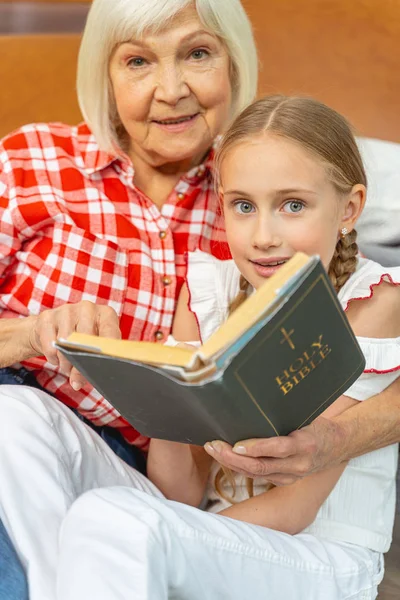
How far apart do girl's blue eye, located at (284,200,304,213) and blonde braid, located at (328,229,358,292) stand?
15cm

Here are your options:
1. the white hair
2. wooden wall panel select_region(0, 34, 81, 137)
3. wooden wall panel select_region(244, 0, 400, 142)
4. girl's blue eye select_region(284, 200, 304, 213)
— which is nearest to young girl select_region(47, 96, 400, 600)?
girl's blue eye select_region(284, 200, 304, 213)

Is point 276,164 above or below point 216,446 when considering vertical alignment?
above

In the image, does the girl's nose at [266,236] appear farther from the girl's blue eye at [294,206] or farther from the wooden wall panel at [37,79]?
the wooden wall panel at [37,79]

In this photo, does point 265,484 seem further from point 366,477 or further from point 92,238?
point 92,238

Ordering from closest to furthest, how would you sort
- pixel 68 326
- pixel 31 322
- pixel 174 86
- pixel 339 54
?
pixel 68 326, pixel 31 322, pixel 174 86, pixel 339 54

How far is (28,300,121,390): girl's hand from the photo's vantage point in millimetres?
1160

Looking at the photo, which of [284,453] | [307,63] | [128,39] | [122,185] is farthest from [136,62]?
Result: [284,453]

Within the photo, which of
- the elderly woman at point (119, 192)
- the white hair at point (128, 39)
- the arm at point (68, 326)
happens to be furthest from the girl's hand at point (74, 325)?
the white hair at point (128, 39)

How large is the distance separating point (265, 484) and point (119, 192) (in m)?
0.58

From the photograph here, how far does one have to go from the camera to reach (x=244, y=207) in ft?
4.10

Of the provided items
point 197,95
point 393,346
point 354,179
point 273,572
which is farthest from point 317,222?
point 273,572

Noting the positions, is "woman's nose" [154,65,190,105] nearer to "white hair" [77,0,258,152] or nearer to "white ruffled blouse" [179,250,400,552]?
"white hair" [77,0,258,152]

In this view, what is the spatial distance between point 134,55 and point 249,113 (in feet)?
0.89

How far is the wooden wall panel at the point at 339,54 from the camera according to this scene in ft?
6.13
